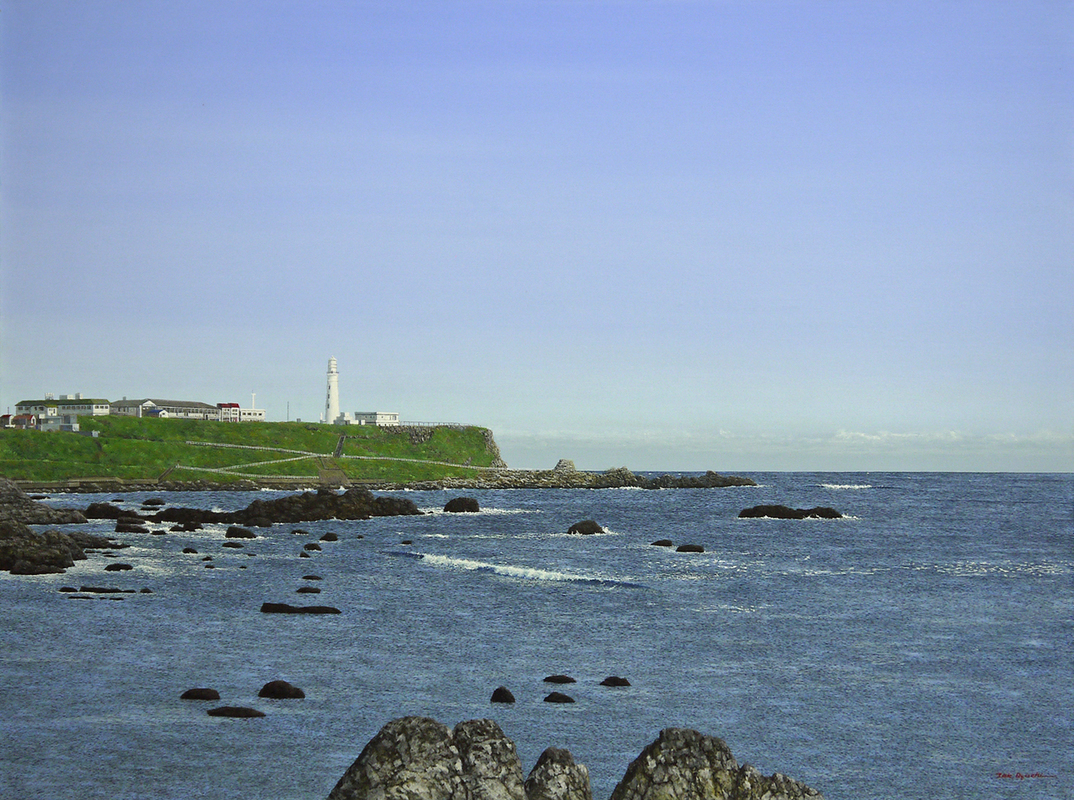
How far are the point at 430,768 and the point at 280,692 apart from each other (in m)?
18.0

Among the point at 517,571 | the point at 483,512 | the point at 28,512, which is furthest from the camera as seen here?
the point at 483,512

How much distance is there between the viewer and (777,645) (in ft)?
151

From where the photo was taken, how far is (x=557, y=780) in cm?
1697

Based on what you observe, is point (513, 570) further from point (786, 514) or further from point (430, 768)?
point (786, 514)

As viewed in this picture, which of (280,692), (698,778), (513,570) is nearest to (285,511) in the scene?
(513,570)

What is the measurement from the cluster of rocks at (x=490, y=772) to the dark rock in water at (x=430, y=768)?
0.02 metres

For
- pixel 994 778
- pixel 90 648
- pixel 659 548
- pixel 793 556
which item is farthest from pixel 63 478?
pixel 994 778

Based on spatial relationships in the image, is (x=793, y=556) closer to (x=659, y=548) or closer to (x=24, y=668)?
(x=659, y=548)

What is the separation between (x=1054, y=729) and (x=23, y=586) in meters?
49.4

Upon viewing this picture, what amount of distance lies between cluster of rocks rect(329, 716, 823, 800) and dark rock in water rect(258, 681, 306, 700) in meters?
17.2

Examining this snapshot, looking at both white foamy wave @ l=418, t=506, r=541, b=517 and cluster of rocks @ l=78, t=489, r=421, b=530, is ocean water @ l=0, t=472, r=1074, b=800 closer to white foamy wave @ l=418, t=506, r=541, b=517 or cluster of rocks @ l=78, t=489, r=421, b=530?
cluster of rocks @ l=78, t=489, r=421, b=530

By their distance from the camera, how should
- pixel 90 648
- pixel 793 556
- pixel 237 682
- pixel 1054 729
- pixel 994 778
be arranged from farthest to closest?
pixel 793 556 → pixel 90 648 → pixel 237 682 → pixel 1054 729 → pixel 994 778

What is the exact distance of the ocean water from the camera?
2700cm
